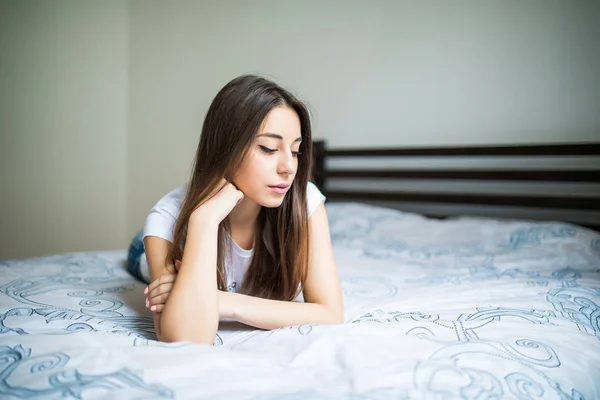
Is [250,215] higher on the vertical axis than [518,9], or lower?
lower

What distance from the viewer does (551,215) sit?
200 centimetres

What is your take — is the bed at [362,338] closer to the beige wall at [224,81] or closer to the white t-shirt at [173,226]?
the white t-shirt at [173,226]

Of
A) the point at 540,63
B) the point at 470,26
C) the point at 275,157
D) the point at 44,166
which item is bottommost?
the point at 44,166

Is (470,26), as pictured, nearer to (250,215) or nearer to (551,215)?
(551,215)

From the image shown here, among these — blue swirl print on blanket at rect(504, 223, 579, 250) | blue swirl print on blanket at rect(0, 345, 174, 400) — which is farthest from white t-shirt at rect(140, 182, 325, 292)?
blue swirl print on blanket at rect(504, 223, 579, 250)

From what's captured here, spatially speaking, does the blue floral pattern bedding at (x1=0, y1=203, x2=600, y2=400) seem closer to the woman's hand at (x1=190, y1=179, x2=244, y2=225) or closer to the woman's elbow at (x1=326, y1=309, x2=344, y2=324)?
the woman's elbow at (x1=326, y1=309, x2=344, y2=324)

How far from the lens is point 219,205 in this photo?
0.91 m

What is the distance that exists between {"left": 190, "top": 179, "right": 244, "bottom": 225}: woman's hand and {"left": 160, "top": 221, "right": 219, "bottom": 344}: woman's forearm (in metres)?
0.05

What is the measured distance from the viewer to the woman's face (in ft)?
2.98

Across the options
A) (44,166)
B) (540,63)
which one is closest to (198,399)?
(540,63)

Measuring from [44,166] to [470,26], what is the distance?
102 inches

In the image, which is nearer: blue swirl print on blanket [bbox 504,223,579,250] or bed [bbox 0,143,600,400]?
bed [bbox 0,143,600,400]

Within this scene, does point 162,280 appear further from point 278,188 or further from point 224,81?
point 224,81

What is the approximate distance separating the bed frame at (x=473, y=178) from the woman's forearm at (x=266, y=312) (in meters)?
1.43
